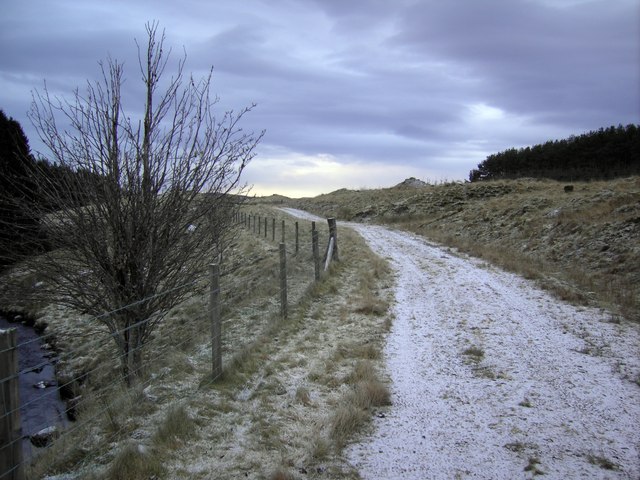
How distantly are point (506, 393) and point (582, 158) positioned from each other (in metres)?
50.2

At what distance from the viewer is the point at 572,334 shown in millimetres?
7426

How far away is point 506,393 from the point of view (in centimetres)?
550

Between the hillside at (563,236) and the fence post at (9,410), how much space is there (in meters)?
8.97

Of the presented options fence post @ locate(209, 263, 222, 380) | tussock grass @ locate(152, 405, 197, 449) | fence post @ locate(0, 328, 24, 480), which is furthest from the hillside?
fence post @ locate(0, 328, 24, 480)

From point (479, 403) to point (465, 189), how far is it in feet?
101

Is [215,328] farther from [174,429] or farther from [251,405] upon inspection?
[174,429]

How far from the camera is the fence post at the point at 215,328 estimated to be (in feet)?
19.5

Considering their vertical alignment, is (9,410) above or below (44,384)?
above

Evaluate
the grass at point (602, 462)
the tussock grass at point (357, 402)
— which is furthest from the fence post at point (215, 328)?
the grass at point (602, 462)

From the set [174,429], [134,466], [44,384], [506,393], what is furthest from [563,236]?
[44,384]

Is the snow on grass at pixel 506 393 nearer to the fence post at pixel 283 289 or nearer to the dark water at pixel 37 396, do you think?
the fence post at pixel 283 289

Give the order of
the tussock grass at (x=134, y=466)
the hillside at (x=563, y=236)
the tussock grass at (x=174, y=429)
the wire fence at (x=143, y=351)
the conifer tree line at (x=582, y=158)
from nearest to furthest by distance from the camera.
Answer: the wire fence at (x=143, y=351) → the tussock grass at (x=134, y=466) → the tussock grass at (x=174, y=429) → the hillside at (x=563, y=236) → the conifer tree line at (x=582, y=158)

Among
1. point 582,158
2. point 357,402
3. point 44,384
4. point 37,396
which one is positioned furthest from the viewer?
point 582,158

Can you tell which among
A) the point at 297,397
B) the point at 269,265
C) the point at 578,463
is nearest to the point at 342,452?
the point at 297,397
